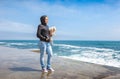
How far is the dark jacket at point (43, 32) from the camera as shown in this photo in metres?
7.33

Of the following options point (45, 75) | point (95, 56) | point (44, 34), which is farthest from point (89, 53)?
point (45, 75)

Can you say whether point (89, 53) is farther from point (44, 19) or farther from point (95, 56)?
point (44, 19)

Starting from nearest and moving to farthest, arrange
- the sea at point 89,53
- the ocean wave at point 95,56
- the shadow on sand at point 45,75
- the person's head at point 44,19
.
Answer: the shadow on sand at point 45,75 → the person's head at point 44,19 → the ocean wave at point 95,56 → the sea at point 89,53

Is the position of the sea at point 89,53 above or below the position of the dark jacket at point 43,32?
below

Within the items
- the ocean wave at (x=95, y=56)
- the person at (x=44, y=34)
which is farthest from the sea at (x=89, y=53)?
the person at (x=44, y=34)

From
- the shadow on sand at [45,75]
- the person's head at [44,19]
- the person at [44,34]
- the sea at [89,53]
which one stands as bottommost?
the sea at [89,53]

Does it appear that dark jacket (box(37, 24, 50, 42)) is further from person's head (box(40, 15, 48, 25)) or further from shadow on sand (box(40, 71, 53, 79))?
shadow on sand (box(40, 71, 53, 79))

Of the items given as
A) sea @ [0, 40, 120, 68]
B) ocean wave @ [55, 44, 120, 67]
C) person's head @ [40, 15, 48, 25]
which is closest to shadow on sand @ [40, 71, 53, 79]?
sea @ [0, 40, 120, 68]

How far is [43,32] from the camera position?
738 centimetres

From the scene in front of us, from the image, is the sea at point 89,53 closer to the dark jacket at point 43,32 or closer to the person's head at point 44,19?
the dark jacket at point 43,32

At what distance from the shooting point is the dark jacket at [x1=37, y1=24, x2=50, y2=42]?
733 cm

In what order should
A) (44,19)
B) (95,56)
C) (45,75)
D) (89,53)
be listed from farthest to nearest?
(89,53) < (95,56) < (44,19) < (45,75)

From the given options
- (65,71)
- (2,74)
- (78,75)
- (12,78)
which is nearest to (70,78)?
(78,75)

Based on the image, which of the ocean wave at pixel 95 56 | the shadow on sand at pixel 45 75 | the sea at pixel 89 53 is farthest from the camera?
the sea at pixel 89 53
